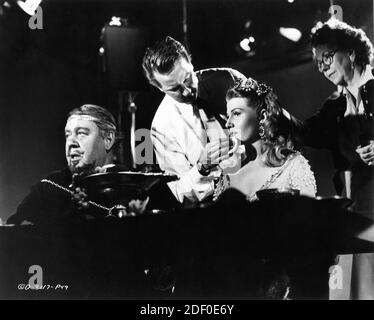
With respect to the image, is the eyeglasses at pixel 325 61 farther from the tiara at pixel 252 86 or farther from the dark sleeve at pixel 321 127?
the tiara at pixel 252 86

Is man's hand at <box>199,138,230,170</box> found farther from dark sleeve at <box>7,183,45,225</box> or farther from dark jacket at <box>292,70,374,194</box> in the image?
dark sleeve at <box>7,183,45,225</box>

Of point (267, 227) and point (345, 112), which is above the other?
point (345, 112)

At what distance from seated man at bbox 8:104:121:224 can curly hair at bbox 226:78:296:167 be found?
0.68 m

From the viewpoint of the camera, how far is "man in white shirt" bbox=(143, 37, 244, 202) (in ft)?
9.07

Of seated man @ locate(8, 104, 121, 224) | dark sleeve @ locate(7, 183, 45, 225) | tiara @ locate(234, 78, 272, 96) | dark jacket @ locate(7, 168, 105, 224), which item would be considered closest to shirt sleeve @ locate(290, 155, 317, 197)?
tiara @ locate(234, 78, 272, 96)

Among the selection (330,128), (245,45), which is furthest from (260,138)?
(245,45)

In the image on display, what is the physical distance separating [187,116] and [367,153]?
856 mm

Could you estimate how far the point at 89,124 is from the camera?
282 cm

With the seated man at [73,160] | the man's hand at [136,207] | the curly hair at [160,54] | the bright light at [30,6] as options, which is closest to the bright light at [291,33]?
the curly hair at [160,54]

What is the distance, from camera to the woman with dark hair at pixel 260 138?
9.01 feet

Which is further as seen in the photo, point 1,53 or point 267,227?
point 1,53
